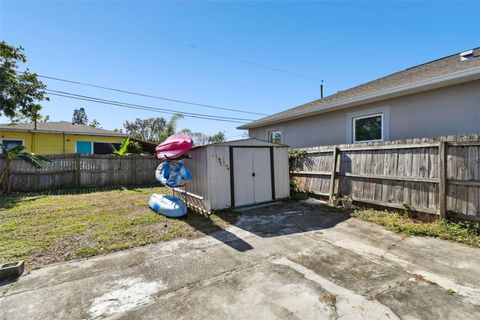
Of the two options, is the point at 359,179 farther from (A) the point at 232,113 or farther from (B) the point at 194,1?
(A) the point at 232,113

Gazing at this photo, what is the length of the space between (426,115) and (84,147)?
19.6m

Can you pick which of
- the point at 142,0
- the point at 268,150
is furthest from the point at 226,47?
the point at 268,150

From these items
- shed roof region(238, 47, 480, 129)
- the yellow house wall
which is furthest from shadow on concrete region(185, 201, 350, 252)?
the yellow house wall

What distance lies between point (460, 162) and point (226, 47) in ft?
42.4

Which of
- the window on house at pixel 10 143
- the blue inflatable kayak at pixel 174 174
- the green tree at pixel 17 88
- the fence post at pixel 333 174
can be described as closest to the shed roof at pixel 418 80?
the fence post at pixel 333 174

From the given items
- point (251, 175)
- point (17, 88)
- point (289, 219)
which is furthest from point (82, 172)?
point (289, 219)

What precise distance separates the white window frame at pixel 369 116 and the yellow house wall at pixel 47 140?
683 inches

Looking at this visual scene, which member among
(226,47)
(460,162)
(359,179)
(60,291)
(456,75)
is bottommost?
(60,291)

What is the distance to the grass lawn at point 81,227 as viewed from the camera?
14.1 feet

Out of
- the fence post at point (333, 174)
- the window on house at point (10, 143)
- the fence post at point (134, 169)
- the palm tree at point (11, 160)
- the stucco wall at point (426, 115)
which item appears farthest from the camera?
the window on house at point (10, 143)

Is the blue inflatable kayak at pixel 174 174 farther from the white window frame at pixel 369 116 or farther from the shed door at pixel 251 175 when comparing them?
the white window frame at pixel 369 116

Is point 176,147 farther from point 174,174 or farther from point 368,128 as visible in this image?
point 368,128

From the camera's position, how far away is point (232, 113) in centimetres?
2712

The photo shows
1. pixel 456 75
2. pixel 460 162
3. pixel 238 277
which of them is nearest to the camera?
pixel 238 277
